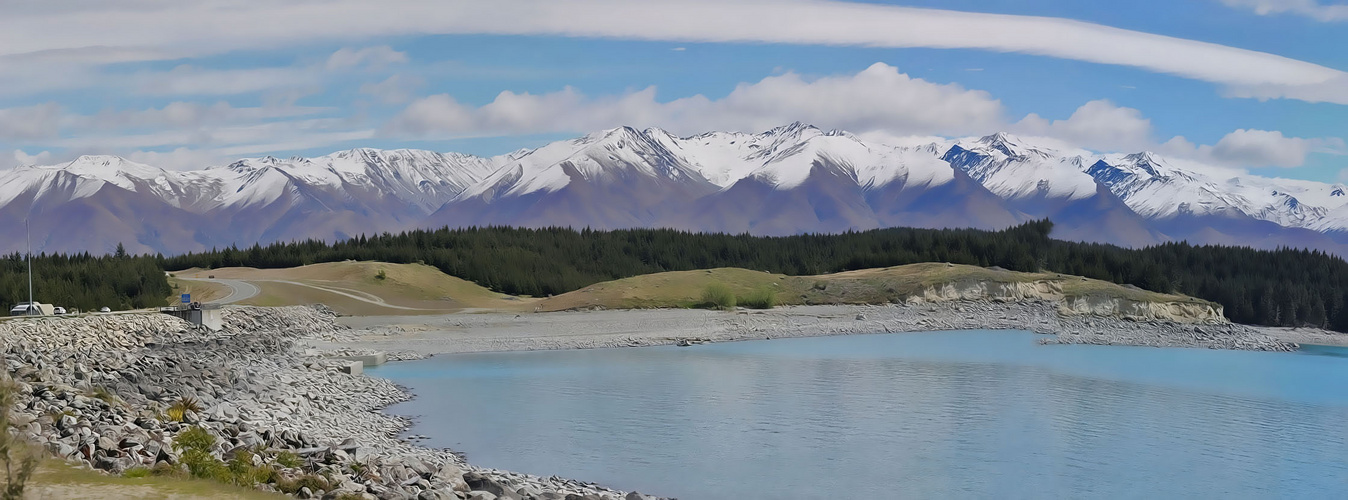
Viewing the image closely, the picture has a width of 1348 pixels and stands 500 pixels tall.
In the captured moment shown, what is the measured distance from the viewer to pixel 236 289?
54438 millimetres

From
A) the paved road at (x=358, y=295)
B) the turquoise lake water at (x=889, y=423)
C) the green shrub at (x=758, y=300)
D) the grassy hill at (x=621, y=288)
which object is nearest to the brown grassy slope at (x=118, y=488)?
the turquoise lake water at (x=889, y=423)

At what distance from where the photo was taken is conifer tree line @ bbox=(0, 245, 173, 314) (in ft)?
130

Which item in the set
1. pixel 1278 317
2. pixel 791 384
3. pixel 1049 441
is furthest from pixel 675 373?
pixel 1278 317

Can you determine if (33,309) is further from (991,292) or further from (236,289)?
(991,292)

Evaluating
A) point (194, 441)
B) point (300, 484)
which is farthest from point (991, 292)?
point (300, 484)

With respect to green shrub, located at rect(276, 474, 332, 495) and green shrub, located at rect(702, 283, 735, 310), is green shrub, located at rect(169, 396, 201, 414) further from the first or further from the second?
green shrub, located at rect(702, 283, 735, 310)

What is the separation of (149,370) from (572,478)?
9.99m

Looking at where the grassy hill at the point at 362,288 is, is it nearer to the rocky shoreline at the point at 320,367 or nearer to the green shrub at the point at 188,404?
the rocky shoreline at the point at 320,367

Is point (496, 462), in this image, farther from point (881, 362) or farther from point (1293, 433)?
point (881, 362)

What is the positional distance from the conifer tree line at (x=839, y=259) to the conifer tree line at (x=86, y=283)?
1997 cm

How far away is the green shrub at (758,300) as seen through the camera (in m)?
56.6

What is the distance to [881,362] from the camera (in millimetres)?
36750

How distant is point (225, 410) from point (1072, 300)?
47266 mm

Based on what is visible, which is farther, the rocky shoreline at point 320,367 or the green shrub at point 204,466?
the rocky shoreline at point 320,367
